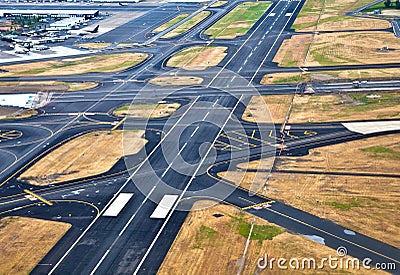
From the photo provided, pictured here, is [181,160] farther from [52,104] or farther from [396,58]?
[396,58]

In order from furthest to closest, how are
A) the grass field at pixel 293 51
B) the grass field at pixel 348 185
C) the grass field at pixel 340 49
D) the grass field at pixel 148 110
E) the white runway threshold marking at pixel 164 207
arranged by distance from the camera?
the grass field at pixel 293 51 → the grass field at pixel 340 49 → the grass field at pixel 148 110 → the white runway threshold marking at pixel 164 207 → the grass field at pixel 348 185

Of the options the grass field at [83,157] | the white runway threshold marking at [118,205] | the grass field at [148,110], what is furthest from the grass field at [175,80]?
the white runway threshold marking at [118,205]

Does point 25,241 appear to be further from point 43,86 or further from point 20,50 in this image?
point 20,50

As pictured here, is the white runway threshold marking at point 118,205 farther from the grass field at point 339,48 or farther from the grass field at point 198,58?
the grass field at point 339,48

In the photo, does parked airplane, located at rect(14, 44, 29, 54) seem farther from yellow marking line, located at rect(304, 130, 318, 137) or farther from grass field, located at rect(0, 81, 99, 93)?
yellow marking line, located at rect(304, 130, 318, 137)

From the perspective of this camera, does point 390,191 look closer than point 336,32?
Yes

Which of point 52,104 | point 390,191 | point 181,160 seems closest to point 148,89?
point 52,104
